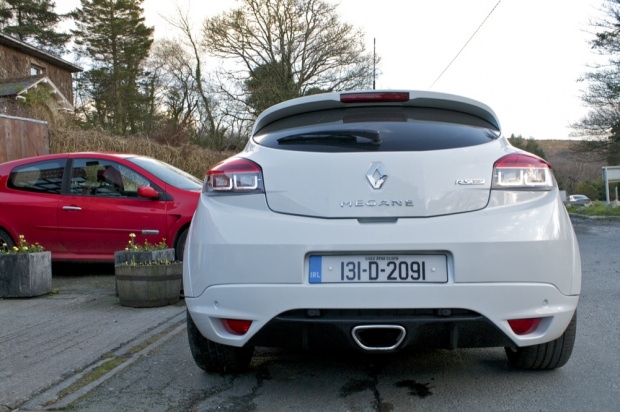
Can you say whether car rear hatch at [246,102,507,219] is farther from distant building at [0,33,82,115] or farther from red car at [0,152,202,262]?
distant building at [0,33,82,115]

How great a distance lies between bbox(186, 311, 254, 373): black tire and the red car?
3776 millimetres

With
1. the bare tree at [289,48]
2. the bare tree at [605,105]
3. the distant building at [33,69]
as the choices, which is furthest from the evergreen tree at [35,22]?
the bare tree at [605,105]

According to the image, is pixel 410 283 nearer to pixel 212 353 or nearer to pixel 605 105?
pixel 212 353

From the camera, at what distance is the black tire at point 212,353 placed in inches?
124

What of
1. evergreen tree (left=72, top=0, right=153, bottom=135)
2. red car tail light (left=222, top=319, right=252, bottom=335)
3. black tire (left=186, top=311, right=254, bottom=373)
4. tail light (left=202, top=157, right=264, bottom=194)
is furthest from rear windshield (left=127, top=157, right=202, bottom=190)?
Result: evergreen tree (left=72, top=0, right=153, bottom=135)

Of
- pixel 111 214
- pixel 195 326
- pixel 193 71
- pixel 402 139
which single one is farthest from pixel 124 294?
pixel 193 71

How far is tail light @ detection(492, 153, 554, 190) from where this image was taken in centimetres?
275

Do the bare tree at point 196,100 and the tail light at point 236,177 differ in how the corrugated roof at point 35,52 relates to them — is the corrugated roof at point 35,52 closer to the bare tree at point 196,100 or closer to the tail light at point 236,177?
the bare tree at point 196,100

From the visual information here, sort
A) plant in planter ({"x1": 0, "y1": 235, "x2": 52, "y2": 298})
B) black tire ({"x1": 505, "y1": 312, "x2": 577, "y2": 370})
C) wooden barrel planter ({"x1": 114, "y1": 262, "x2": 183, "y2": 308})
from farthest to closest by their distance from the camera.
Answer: plant in planter ({"x1": 0, "y1": 235, "x2": 52, "y2": 298})
wooden barrel planter ({"x1": 114, "y1": 262, "x2": 183, "y2": 308})
black tire ({"x1": 505, "y1": 312, "x2": 577, "y2": 370})

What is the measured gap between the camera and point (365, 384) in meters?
3.12

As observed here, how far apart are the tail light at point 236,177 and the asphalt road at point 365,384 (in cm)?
104

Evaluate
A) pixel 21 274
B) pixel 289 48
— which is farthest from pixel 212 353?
pixel 289 48

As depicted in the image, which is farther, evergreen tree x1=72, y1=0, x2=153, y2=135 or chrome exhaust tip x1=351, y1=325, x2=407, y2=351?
→ evergreen tree x1=72, y1=0, x2=153, y2=135

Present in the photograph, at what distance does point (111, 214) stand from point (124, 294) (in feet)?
6.50
